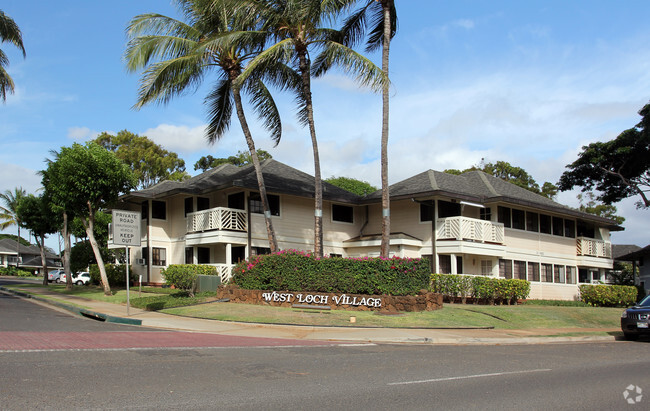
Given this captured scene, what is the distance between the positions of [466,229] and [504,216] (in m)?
4.24

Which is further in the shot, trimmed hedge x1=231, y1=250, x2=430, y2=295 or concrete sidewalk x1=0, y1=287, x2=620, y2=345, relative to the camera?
trimmed hedge x1=231, y1=250, x2=430, y2=295

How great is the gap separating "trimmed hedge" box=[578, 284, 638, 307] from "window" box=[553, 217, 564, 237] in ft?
14.7

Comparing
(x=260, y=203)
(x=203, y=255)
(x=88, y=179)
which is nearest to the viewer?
(x=88, y=179)

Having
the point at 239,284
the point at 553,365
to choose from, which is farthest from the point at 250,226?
the point at 553,365

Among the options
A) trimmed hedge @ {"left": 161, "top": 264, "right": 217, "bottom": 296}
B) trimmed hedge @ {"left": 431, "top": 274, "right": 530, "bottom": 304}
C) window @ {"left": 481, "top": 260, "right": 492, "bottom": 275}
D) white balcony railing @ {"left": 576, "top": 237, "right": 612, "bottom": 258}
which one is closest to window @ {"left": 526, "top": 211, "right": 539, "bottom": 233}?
window @ {"left": 481, "top": 260, "right": 492, "bottom": 275}

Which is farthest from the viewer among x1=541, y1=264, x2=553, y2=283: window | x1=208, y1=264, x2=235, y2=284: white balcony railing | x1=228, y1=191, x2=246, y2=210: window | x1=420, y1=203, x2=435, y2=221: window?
x1=541, y1=264, x2=553, y2=283: window

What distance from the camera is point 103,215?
38.9 m

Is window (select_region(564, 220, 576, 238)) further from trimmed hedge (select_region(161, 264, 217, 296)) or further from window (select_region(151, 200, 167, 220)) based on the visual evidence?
window (select_region(151, 200, 167, 220))

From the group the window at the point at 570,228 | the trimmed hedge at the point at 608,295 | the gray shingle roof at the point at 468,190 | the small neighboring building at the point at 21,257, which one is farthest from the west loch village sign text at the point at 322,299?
the small neighboring building at the point at 21,257

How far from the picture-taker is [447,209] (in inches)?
→ 1100

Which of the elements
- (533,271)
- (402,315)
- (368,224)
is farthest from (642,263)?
(402,315)

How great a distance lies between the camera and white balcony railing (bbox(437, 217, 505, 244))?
85.7 feet

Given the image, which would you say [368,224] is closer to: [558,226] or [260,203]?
[260,203]

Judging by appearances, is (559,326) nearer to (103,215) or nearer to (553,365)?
(553,365)
